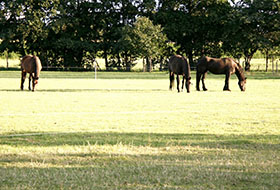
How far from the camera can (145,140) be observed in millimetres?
9094

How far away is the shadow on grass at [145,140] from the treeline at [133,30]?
45368 mm

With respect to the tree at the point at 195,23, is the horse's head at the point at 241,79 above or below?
below

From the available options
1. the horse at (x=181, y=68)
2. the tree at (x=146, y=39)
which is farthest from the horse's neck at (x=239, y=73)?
the tree at (x=146, y=39)

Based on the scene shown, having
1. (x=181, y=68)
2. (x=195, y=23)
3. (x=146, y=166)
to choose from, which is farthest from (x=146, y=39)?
(x=146, y=166)

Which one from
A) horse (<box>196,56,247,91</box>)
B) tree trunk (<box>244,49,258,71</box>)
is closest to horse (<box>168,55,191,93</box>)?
horse (<box>196,56,247,91</box>)

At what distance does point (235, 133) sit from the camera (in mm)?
10156

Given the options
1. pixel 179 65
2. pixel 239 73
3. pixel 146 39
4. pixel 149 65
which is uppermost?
pixel 146 39

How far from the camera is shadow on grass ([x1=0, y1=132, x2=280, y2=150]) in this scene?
8.64 metres

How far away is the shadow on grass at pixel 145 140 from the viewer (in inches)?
340

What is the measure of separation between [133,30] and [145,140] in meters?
47.3

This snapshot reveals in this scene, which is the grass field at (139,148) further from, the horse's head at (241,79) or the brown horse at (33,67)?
the horse's head at (241,79)

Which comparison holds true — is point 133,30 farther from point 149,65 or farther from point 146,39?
point 149,65

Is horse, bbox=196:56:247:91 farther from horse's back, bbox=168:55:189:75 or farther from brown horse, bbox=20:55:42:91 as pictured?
brown horse, bbox=20:55:42:91

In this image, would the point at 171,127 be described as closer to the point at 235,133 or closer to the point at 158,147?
the point at 235,133
